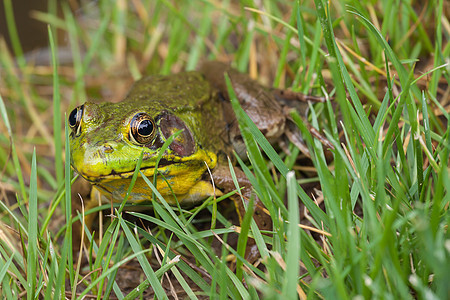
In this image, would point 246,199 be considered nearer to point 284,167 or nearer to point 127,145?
point 284,167

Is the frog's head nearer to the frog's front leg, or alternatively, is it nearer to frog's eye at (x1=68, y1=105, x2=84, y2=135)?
frog's eye at (x1=68, y1=105, x2=84, y2=135)

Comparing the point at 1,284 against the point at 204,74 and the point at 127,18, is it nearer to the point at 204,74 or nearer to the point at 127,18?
the point at 204,74

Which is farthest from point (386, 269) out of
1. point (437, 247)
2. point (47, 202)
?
point (47, 202)

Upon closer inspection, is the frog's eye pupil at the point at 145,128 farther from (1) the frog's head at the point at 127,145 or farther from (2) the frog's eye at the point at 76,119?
(2) the frog's eye at the point at 76,119

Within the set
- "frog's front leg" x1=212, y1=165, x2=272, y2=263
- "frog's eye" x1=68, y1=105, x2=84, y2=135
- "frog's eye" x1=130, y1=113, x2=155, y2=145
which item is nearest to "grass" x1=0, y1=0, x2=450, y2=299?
"frog's front leg" x1=212, y1=165, x2=272, y2=263

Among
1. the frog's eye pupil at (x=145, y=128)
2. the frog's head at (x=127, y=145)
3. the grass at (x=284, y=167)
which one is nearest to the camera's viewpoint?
the grass at (x=284, y=167)

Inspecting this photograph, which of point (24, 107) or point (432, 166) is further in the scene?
point (24, 107)

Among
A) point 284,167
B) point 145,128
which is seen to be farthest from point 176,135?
point 284,167

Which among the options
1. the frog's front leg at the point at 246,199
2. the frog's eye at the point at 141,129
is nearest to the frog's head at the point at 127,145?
the frog's eye at the point at 141,129
